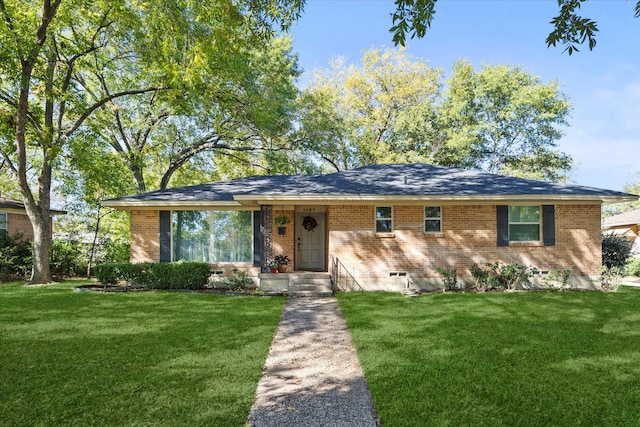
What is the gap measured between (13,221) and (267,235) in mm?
14636

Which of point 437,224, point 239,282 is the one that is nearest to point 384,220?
point 437,224

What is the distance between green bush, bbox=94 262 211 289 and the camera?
38.6ft

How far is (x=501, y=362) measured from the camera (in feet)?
16.1

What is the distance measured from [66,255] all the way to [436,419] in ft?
58.2

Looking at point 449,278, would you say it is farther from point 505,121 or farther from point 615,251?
point 505,121

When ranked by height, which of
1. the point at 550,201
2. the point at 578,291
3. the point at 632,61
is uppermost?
the point at 632,61

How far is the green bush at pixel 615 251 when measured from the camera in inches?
530

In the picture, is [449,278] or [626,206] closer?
[449,278]

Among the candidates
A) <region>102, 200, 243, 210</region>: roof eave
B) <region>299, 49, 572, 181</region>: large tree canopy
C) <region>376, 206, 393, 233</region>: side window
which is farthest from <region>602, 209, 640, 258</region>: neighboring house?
<region>102, 200, 243, 210</region>: roof eave

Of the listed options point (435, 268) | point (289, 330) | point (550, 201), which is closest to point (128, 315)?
point (289, 330)

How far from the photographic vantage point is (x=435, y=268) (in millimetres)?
11930

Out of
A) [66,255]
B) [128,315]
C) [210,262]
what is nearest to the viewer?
[128,315]

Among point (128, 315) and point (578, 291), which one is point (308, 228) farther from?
point (578, 291)

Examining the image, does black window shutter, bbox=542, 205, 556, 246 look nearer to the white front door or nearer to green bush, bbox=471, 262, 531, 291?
green bush, bbox=471, 262, 531, 291
